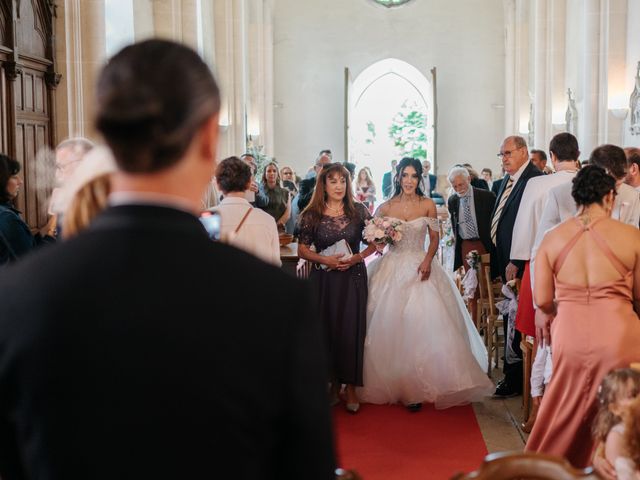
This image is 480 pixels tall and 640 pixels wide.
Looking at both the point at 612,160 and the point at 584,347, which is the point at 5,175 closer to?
the point at 584,347

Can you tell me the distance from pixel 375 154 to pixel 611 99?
17.1 m

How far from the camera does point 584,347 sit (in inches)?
171

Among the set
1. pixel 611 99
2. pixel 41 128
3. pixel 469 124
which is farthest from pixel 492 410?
pixel 469 124

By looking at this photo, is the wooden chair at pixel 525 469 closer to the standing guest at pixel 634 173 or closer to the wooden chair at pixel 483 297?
the standing guest at pixel 634 173

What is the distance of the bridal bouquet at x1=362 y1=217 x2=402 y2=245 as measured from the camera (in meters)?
6.77

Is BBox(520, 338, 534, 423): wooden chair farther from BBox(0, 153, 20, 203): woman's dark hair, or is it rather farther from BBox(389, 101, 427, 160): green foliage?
BBox(389, 101, 427, 160): green foliage

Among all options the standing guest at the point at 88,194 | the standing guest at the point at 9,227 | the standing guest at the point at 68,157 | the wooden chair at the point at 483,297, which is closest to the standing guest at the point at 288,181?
the wooden chair at the point at 483,297

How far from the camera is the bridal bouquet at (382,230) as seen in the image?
22.2 ft

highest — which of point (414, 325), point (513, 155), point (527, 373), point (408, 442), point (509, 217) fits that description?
point (513, 155)

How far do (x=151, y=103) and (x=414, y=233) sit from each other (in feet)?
19.6

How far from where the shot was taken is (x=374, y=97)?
2967cm

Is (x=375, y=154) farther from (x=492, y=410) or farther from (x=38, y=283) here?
(x=38, y=283)

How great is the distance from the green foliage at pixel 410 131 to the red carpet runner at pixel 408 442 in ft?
71.9

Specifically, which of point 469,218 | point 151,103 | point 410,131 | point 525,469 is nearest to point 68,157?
point 525,469
